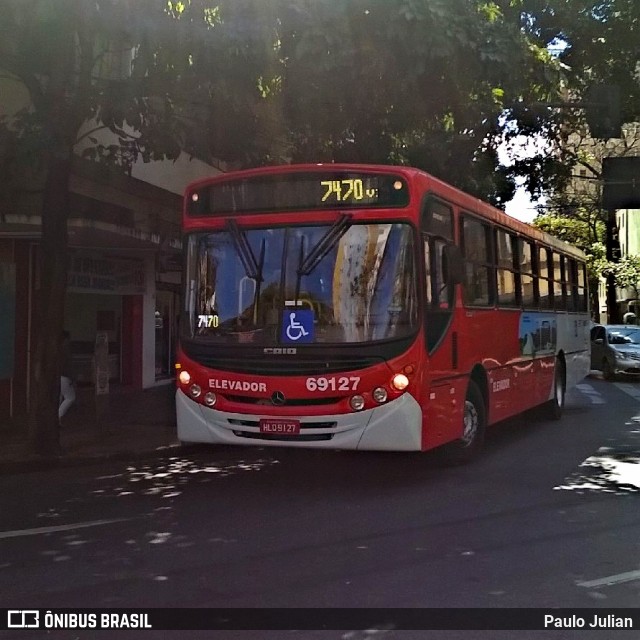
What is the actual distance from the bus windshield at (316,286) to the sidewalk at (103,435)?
3109 mm

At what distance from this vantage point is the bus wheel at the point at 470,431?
8766 mm

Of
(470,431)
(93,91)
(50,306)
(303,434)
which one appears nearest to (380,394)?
(303,434)

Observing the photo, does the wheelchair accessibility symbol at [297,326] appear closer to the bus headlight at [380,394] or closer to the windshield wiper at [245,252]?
the windshield wiper at [245,252]

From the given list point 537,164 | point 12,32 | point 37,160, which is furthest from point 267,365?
point 537,164

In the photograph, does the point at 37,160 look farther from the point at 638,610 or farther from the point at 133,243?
the point at 638,610

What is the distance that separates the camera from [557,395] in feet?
44.1

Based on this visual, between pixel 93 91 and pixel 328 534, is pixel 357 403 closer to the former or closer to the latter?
pixel 328 534

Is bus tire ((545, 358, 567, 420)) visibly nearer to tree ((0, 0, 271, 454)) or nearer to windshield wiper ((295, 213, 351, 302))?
tree ((0, 0, 271, 454))

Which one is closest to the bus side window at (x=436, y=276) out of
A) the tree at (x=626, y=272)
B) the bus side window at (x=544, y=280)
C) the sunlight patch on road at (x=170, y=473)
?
Answer: the sunlight patch on road at (x=170, y=473)

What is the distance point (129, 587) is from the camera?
15.8ft

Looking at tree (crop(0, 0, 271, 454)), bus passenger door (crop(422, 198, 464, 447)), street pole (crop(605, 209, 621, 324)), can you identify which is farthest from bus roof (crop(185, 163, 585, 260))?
street pole (crop(605, 209, 621, 324))

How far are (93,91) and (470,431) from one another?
5933 millimetres

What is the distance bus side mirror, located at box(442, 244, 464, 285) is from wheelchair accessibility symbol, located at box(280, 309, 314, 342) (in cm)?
149

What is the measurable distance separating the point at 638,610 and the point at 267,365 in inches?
157
